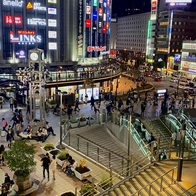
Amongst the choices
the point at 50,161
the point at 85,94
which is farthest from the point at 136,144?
the point at 85,94

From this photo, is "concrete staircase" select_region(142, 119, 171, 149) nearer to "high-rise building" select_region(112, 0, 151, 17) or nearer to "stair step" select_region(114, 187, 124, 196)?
"stair step" select_region(114, 187, 124, 196)

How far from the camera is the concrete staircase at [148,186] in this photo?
10.7 metres

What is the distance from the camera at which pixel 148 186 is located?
1128 cm

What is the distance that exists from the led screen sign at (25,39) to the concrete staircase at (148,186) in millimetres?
33966

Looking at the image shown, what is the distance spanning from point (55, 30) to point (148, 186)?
37.8 m

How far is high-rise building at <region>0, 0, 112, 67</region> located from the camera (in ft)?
136

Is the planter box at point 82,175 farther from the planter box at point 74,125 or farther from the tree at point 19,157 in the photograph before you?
the planter box at point 74,125

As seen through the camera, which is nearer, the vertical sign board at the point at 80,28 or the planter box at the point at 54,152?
the planter box at the point at 54,152

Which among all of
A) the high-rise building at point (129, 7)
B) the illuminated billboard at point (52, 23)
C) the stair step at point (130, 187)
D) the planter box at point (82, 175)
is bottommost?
the planter box at point (82, 175)

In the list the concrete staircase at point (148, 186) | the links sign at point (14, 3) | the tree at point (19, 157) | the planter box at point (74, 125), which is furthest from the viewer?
the links sign at point (14, 3)

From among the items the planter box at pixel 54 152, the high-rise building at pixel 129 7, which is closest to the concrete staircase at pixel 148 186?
the planter box at pixel 54 152

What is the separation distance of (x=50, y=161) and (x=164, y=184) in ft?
20.0

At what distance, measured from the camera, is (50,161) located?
14734 mm

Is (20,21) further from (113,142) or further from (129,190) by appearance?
(129,190)
